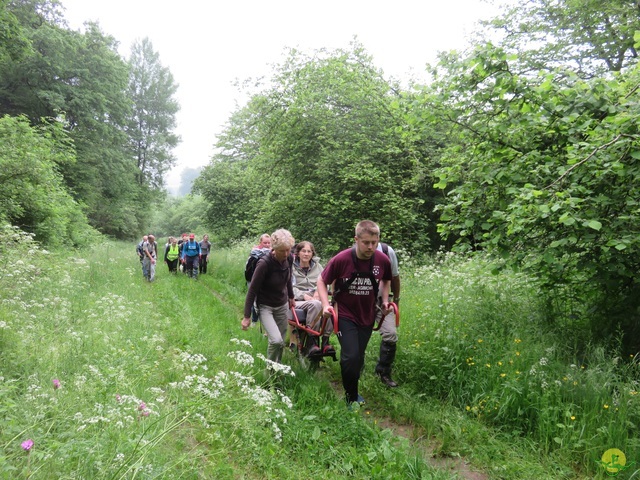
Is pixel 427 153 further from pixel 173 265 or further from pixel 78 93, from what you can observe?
pixel 78 93

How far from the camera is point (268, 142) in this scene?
12609 millimetres

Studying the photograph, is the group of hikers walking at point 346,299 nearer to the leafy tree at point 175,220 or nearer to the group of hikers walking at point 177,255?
the group of hikers walking at point 177,255

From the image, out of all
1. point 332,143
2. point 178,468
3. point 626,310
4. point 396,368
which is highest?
point 332,143

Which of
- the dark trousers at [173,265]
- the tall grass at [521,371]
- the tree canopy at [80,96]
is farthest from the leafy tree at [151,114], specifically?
the tall grass at [521,371]

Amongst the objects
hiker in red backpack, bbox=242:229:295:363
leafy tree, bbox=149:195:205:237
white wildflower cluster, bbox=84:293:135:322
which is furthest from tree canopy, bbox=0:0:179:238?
leafy tree, bbox=149:195:205:237

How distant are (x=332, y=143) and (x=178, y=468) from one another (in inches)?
382

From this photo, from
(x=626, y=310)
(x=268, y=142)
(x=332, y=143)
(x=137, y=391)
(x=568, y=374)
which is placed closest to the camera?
(x=137, y=391)

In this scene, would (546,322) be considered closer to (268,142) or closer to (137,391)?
(137,391)

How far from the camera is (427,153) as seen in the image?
12.7 m

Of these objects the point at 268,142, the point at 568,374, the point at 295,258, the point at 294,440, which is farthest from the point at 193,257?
the point at 568,374

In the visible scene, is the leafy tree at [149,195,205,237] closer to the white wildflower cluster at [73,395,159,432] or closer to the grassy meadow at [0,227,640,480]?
the grassy meadow at [0,227,640,480]

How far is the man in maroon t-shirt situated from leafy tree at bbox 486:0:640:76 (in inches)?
389

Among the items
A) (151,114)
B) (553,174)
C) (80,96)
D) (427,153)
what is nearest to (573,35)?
(427,153)

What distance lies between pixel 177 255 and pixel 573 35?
16.6 metres
